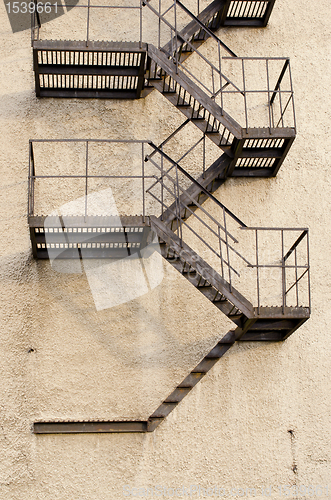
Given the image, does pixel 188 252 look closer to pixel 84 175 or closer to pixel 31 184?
pixel 84 175

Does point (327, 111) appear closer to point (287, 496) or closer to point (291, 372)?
point (291, 372)

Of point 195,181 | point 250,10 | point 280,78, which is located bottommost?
Result: point 195,181

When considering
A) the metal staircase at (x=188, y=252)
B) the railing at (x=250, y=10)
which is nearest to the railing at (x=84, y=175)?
the metal staircase at (x=188, y=252)

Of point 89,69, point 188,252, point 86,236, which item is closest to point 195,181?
point 188,252

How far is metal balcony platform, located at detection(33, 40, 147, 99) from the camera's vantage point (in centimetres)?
1114

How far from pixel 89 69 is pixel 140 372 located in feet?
15.9

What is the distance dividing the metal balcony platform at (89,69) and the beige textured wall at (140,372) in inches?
11.0

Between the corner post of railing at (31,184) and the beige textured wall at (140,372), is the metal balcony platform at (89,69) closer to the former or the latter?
the beige textured wall at (140,372)

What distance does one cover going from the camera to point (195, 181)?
35.3ft

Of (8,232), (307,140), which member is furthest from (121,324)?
(307,140)

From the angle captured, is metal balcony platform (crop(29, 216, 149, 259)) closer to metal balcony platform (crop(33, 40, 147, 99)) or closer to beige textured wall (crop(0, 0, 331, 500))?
beige textured wall (crop(0, 0, 331, 500))

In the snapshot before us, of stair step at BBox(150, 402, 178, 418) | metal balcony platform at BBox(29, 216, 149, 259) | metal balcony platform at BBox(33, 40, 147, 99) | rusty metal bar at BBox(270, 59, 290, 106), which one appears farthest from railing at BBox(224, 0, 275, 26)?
stair step at BBox(150, 402, 178, 418)

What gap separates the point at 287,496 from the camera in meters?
10.9

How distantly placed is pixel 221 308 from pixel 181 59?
14.6 feet
